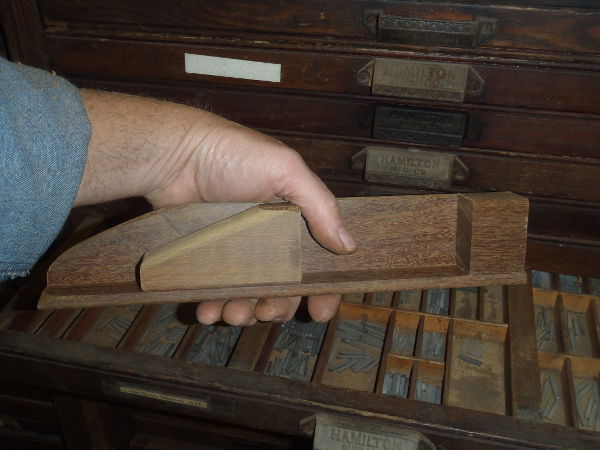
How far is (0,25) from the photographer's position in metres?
1.38

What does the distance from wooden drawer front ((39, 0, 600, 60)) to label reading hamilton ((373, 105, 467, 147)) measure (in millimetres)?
140

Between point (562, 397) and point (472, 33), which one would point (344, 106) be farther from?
point (562, 397)

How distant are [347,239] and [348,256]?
0.18 ft

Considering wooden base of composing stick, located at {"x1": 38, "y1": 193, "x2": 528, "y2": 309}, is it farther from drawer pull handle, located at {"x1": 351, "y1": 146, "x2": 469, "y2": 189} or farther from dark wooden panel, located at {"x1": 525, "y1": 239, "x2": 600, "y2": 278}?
dark wooden panel, located at {"x1": 525, "y1": 239, "x2": 600, "y2": 278}

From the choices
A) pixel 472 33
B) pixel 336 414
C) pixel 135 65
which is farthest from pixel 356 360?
pixel 135 65

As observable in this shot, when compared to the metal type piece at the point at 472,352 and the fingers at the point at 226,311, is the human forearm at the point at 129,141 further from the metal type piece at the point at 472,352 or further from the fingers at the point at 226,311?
the metal type piece at the point at 472,352

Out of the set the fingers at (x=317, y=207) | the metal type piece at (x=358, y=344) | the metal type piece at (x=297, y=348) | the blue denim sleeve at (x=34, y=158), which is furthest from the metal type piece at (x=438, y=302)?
the blue denim sleeve at (x=34, y=158)

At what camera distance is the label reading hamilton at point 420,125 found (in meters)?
1.20

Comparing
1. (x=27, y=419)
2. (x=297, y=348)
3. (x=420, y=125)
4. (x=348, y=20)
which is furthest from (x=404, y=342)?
(x=27, y=419)

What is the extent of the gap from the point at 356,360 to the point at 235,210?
484 mm

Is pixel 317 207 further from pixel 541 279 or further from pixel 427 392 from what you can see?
pixel 541 279

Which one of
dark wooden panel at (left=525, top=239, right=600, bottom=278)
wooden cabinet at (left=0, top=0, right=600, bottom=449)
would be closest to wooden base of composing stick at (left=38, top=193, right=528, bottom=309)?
wooden cabinet at (left=0, top=0, right=600, bottom=449)

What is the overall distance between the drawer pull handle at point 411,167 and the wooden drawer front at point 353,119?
0.10ft

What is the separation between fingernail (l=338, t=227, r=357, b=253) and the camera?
92 centimetres
